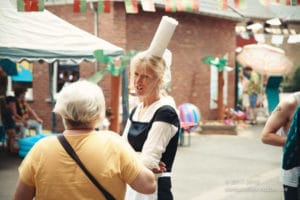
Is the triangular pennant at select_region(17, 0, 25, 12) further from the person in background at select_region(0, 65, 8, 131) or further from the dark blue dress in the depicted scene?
the person in background at select_region(0, 65, 8, 131)

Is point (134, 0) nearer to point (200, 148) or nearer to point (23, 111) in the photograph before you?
point (23, 111)

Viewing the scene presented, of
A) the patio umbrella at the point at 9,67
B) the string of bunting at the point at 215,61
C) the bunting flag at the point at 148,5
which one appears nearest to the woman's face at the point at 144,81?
the bunting flag at the point at 148,5

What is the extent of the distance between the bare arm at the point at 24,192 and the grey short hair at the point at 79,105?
355 mm

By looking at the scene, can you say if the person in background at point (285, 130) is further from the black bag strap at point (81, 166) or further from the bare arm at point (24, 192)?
the bare arm at point (24, 192)

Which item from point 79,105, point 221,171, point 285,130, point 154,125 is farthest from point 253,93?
point 79,105

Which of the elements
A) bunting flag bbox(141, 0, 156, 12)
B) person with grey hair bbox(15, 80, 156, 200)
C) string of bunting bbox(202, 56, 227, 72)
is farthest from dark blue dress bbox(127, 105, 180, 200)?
string of bunting bbox(202, 56, 227, 72)

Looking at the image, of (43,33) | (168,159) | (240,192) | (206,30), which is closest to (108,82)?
(43,33)

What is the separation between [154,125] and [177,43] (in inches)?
442

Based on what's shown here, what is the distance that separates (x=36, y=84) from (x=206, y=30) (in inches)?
237

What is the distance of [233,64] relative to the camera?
643 inches

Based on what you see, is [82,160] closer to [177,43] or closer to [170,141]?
[170,141]

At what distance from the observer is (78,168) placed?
6.21 feet

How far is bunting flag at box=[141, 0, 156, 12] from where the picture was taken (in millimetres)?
4590

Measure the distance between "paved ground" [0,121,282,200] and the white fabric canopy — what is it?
205 centimetres
